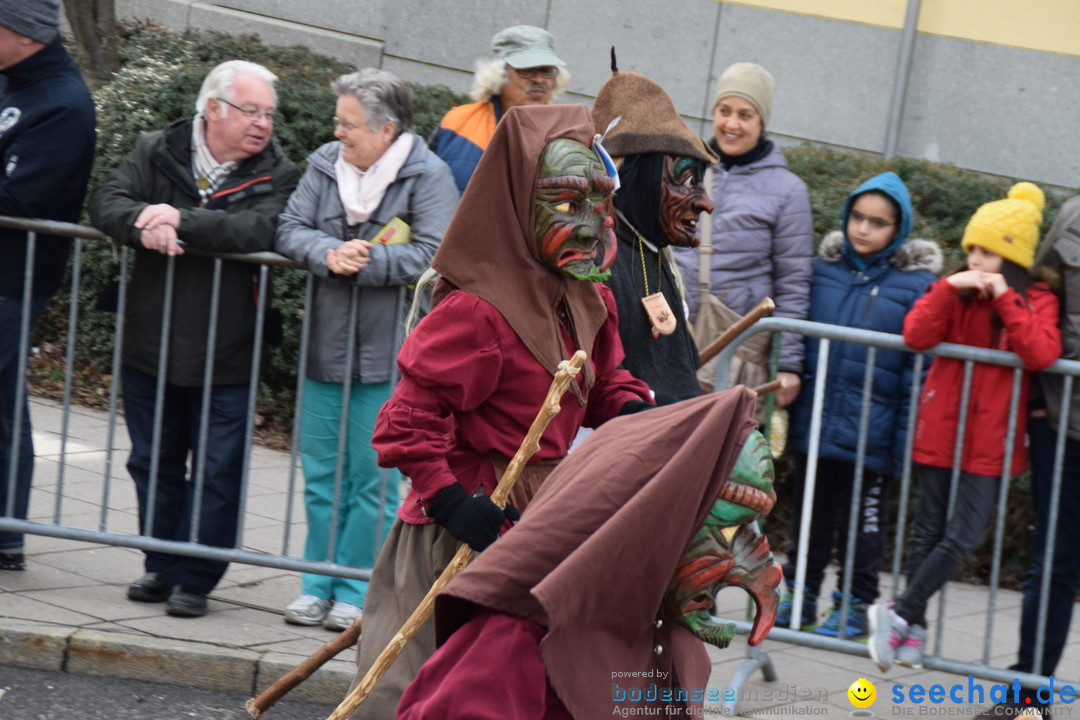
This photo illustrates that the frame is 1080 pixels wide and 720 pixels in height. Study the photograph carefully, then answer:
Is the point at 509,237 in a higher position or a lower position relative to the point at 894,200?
lower

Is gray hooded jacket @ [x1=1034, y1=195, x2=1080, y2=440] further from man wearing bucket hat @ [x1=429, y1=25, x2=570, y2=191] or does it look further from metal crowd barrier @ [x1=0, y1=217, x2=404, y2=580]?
metal crowd barrier @ [x1=0, y1=217, x2=404, y2=580]

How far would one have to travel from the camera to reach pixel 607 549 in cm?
215

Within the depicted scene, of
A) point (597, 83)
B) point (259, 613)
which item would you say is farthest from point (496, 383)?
point (597, 83)

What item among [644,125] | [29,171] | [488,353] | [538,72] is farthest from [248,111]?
[488,353]

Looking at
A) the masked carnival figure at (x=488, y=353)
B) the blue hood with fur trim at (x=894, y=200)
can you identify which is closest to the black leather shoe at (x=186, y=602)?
the masked carnival figure at (x=488, y=353)

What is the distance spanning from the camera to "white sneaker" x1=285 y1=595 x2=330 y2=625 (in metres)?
5.07

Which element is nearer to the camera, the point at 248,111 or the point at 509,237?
the point at 509,237

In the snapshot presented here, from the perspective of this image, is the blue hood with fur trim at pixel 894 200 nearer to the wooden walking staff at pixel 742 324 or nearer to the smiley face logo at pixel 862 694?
the wooden walking staff at pixel 742 324

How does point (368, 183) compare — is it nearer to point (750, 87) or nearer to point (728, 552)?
point (750, 87)

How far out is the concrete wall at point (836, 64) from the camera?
10.9 metres

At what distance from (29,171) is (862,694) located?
12.4 ft

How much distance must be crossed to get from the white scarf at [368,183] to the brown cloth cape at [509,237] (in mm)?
1973

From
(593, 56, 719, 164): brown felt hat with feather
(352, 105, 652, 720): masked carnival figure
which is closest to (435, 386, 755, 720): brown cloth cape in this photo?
(352, 105, 652, 720): masked carnival figure

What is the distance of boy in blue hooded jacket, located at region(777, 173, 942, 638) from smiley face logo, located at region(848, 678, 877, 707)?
0.79 feet
